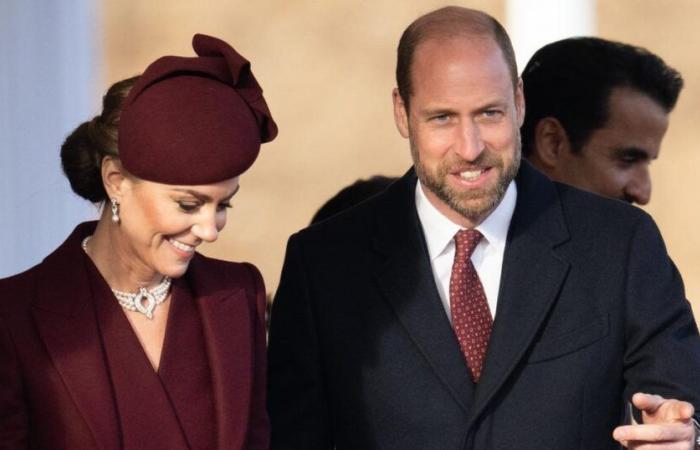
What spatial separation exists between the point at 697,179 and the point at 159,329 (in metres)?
5.86

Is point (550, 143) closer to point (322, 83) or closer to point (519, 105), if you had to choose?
point (519, 105)

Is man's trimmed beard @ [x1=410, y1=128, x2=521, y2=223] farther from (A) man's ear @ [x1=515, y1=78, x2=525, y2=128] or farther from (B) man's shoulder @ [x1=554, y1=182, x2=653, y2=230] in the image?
(B) man's shoulder @ [x1=554, y1=182, x2=653, y2=230]

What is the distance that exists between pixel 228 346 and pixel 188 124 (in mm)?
410

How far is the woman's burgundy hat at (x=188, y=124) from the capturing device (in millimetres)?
3377

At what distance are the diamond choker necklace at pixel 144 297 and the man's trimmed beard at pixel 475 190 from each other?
1.71 ft

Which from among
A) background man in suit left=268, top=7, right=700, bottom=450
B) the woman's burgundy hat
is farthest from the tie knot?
the woman's burgundy hat

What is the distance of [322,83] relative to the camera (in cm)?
912

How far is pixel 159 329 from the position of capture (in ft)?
11.7

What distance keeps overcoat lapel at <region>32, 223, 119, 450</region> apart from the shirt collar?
691 mm

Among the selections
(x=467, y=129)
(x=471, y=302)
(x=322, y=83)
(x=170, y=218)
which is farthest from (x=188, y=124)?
(x=322, y=83)

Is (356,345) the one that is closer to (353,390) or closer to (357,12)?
(353,390)

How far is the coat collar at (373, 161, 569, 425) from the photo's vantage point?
3713mm

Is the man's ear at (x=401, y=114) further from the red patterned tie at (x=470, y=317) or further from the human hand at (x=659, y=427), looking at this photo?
the human hand at (x=659, y=427)

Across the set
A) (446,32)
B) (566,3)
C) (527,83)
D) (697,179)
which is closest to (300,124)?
(697,179)
